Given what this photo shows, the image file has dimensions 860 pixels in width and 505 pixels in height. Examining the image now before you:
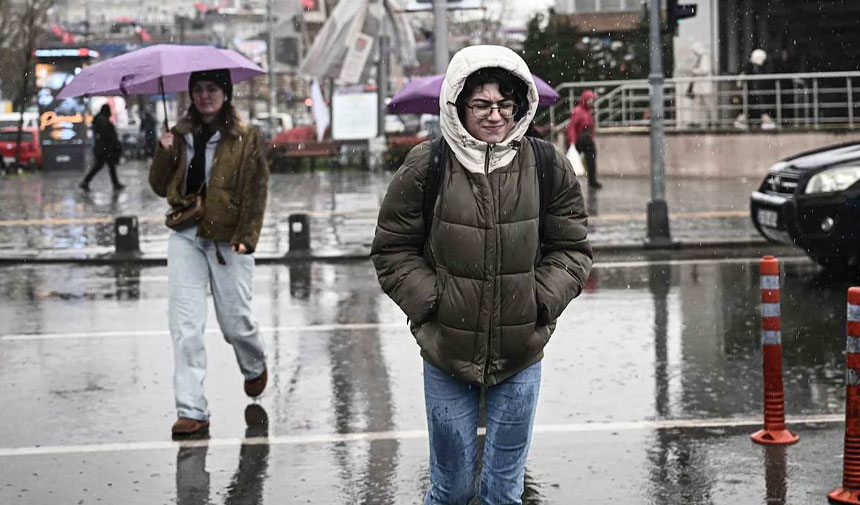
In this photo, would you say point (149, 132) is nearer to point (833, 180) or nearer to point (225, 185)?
point (833, 180)

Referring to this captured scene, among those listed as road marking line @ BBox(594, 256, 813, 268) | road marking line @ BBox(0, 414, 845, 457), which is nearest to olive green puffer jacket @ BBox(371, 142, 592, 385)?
road marking line @ BBox(0, 414, 845, 457)

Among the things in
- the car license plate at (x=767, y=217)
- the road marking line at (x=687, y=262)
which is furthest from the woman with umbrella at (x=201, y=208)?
the road marking line at (x=687, y=262)

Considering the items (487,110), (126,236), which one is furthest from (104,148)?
(487,110)

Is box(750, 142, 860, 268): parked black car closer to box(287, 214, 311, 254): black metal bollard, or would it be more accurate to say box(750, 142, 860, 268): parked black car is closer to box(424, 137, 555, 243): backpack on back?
box(287, 214, 311, 254): black metal bollard

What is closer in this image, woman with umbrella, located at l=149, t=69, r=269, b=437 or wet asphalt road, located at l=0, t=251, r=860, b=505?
wet asphalt road, located at l=0, t=251, r=860, b=505

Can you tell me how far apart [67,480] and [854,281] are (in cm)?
823

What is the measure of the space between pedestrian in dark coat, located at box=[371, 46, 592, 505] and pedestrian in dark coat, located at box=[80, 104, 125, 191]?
2354cm

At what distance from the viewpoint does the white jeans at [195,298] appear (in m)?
7.45

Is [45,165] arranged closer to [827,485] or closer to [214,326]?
[214,326]

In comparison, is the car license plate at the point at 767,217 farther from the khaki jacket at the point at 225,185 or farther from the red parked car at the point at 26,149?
the red parked car at the point at 26,149

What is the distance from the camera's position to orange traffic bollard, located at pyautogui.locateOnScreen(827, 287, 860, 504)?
5.90 metres

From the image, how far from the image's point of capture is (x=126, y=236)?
15.9 meters

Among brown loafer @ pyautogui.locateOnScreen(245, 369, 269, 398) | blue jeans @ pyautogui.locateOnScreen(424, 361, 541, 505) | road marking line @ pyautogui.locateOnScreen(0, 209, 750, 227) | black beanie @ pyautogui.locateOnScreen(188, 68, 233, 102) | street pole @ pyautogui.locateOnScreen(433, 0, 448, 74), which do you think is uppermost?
street pole @ pyautogui.locateOnScreen(433, 0, 448, 74)

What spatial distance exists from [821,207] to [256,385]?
6514 millimetres
